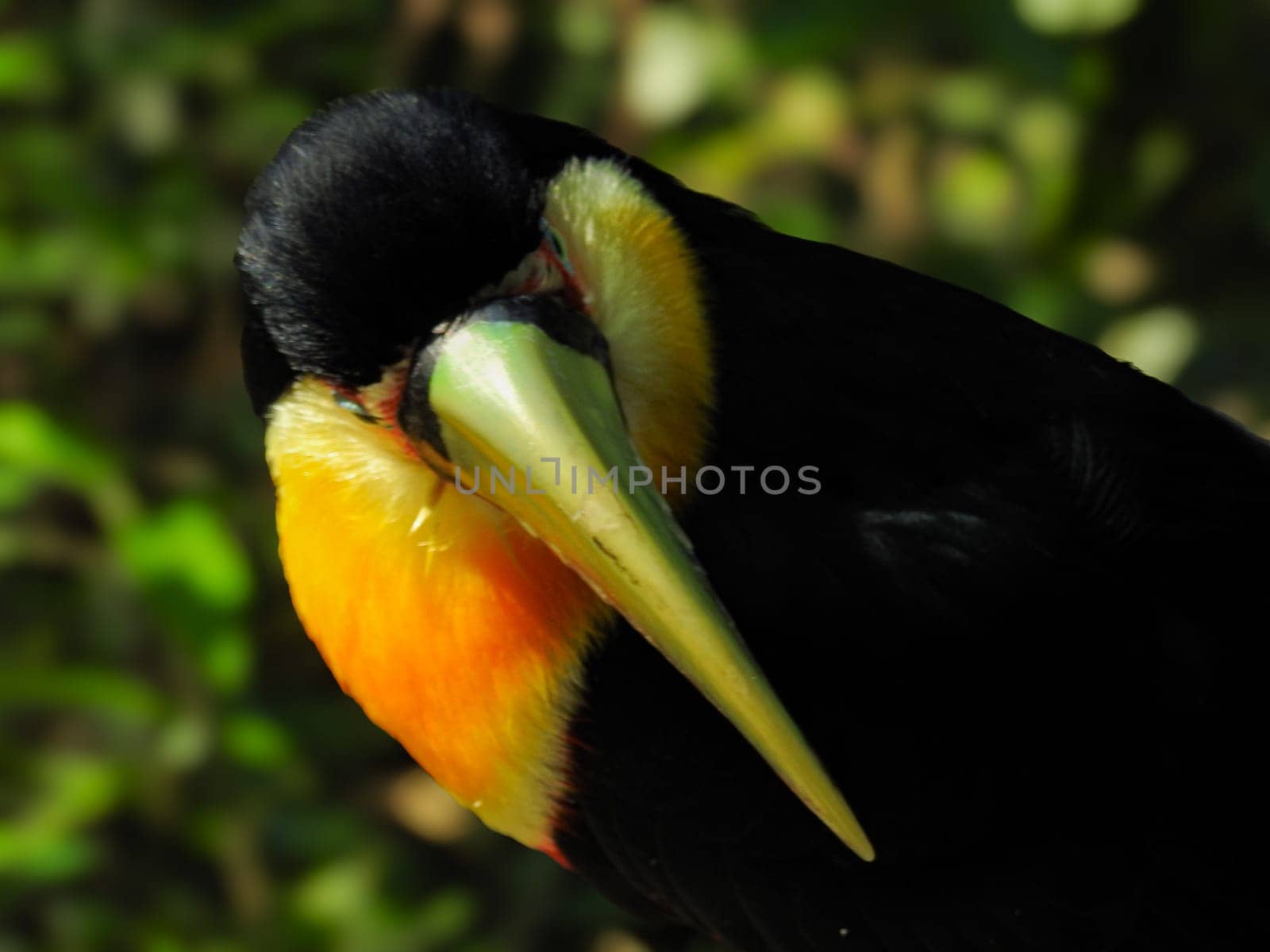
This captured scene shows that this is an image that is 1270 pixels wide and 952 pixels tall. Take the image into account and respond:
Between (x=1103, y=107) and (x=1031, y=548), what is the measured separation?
1266 mm

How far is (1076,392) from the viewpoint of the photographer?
103 centimetres

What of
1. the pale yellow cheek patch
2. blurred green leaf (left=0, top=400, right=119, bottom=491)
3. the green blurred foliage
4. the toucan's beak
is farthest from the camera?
the green blurred foliage

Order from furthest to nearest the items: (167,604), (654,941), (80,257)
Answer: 1. (80,257)
2. (167,604)
3. (654,941)

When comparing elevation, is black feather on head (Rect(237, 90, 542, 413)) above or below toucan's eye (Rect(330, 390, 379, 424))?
above

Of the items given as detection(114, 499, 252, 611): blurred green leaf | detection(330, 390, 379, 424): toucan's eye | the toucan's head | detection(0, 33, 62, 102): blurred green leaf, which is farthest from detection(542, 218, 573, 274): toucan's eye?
detection(0, 33, 62, 102): blurred green leaf

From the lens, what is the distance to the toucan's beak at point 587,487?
31.1 inches

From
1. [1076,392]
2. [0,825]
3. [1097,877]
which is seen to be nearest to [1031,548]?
[1076,392]

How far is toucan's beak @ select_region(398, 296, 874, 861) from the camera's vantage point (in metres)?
0.79

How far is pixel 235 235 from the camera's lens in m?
2.00

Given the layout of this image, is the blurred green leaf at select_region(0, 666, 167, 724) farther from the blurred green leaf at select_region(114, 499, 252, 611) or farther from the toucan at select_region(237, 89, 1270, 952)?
the toucan at select_region(237, 89, 1270, 952)

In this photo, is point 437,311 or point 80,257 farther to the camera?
point 80,257

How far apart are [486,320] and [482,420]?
6 cm

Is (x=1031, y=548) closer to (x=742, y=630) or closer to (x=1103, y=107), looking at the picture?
(x=742, y=630)

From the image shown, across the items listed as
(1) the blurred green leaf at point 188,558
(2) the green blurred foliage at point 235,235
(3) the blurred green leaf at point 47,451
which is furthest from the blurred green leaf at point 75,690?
(3) the blurred green leaf at point 47,451
